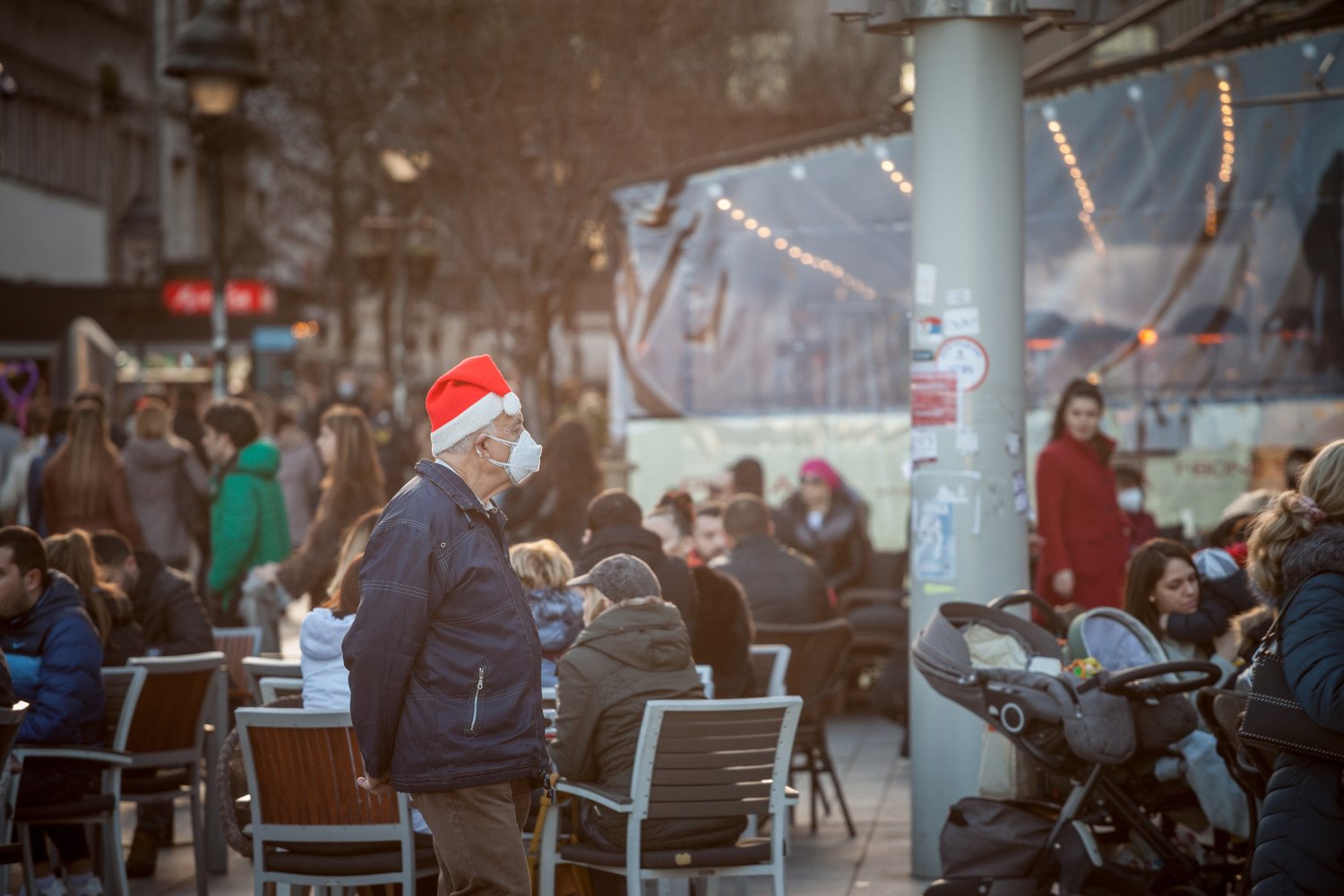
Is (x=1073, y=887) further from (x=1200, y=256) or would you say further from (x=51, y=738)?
(x=1200, y=256)

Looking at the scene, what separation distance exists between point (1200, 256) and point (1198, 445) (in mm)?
1315

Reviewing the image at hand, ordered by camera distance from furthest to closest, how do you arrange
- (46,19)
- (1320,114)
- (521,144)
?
(46,19) → (521,144) → (1320,114)

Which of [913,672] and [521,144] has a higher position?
[521,144]

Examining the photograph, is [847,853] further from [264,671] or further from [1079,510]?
[264,671]

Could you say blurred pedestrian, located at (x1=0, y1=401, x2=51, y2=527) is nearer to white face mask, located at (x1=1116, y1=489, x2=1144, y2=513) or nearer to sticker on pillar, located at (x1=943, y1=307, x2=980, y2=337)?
white face mask, located at (x1=1116, y1=489, x2=1144, y2=513)

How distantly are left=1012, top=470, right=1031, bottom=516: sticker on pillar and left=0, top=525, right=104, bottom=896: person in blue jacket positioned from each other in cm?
375

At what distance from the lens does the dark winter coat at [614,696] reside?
6.55 m

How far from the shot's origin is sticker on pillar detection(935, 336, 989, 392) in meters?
8.15

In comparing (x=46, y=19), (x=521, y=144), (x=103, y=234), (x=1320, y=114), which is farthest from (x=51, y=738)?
(x=103, y=234)

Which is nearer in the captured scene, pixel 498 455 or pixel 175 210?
pixel 498 455

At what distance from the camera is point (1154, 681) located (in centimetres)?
672

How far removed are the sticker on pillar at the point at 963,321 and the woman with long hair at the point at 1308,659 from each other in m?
2.73

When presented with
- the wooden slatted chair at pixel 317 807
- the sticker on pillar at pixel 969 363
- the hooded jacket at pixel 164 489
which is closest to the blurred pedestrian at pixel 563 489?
the hooded jacket at pixel 164 489

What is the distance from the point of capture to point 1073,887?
22.3 feet
